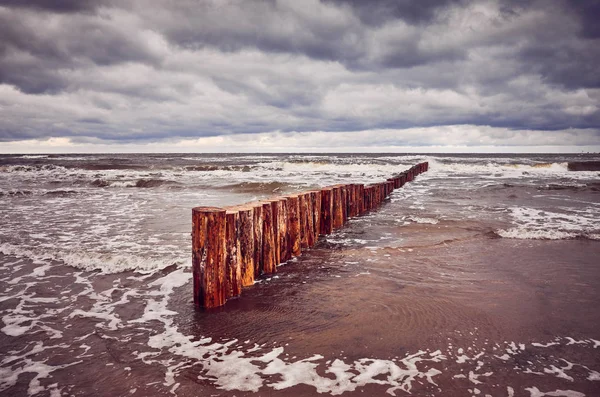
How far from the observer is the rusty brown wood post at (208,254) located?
3.71 meters

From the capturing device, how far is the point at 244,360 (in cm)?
283

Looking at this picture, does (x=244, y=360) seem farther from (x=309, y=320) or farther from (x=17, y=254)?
(x=17, y=254)

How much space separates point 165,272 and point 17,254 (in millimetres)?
2745

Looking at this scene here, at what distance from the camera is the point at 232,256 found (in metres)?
3.94

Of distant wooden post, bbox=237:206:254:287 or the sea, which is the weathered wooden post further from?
distant wooden post, bbox=237:206:254:287

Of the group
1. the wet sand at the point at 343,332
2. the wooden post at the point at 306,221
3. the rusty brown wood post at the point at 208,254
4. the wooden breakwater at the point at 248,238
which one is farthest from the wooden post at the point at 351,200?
the rusty brown wood post at the point at 208,254

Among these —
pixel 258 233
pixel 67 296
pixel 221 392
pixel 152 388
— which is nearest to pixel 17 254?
pixel 67 296

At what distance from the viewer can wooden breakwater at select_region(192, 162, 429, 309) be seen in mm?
3717

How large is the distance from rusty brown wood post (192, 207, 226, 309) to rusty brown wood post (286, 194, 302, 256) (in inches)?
73.1

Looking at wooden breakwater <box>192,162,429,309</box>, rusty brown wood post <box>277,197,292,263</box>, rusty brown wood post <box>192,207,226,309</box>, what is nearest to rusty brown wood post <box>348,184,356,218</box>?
wooden breakwater <box>192,162,429,309</box>

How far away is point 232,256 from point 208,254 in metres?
0.31

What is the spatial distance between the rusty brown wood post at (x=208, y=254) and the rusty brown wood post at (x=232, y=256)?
0.10m

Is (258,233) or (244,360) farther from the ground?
(258,233)

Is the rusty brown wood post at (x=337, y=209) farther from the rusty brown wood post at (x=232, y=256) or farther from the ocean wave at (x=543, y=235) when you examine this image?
the rusty brown wood post at (x=232, y=256)
